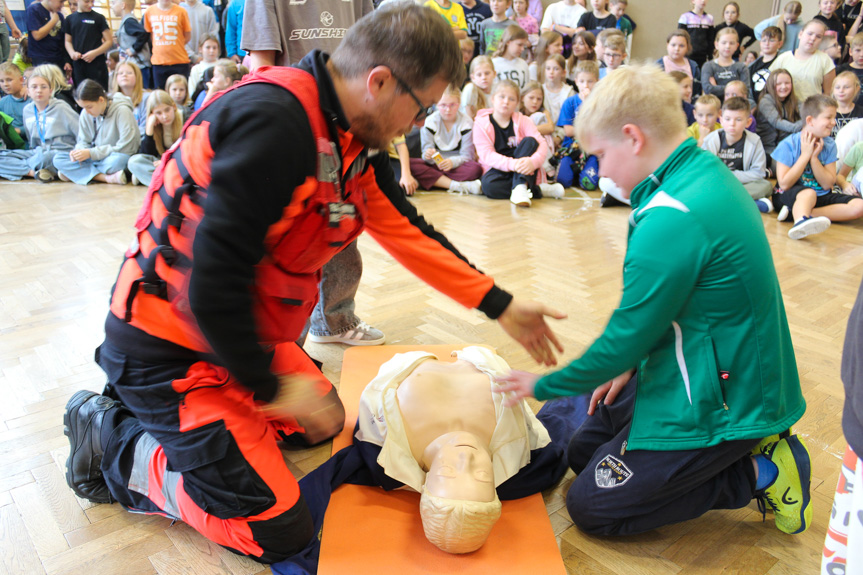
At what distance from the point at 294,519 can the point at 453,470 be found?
1.41 feet

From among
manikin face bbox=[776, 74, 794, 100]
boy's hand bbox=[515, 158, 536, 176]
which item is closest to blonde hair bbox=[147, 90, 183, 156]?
boy's hand bbox=[515, 158, 536, 176]

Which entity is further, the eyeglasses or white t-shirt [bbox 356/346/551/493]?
white t-shirt [bbox 356/346/551/493]

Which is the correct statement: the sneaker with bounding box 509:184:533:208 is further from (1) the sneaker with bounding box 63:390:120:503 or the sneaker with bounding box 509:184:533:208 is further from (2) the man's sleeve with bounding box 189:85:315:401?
(2) the man's sleeve with bounding box 189:85:315:401

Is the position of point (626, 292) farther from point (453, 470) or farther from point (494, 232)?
point (494, 232)

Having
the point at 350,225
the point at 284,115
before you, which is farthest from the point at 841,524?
the point at 284,115

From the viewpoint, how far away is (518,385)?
1.60 metres

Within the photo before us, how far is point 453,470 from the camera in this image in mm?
1636

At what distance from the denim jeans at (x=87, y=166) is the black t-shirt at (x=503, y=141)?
129 inches

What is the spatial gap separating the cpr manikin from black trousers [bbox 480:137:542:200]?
3343mm

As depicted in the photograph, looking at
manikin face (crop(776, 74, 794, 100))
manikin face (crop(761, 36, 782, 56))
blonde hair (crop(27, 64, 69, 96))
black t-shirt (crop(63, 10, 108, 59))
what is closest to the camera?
blonde hair (crop(27, 64, 69, 96))

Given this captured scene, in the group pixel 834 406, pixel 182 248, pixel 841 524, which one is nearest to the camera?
pixel 841 524

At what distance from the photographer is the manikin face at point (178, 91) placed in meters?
6.23

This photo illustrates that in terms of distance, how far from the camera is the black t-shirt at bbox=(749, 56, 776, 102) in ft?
22.3

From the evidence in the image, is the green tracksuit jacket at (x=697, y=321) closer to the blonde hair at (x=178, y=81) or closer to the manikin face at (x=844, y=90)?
the manikin face at (x=844, y=90)
